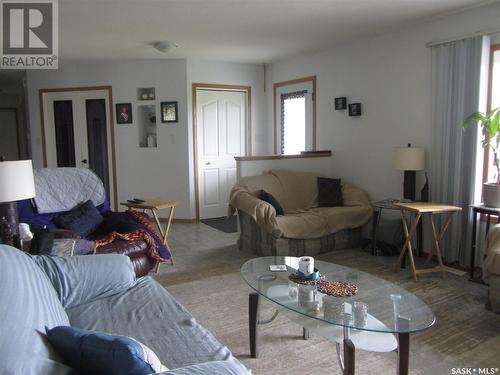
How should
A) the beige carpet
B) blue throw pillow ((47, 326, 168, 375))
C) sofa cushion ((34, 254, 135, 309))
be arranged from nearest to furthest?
blue throw pillow ((47, 326, 168, 375)) < sofa cushion ((34, 254, 135, 309)) < the beige carpet

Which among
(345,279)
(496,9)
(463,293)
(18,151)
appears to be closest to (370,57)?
(496,9)

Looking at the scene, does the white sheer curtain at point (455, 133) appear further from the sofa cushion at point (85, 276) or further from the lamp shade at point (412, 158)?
the sofa cushion at point (85, 276)

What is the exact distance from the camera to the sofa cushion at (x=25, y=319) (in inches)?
47.0

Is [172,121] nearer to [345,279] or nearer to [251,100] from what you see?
[251,100]

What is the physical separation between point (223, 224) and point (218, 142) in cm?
129

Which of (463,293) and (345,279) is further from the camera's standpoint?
(463,293)

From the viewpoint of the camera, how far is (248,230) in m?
4.43

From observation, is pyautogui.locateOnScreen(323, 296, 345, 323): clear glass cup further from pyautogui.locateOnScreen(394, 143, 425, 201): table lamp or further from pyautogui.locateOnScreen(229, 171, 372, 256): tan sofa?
pyautogui.locateOnScreen(394, 143, 425, 201): table lamp

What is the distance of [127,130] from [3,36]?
232cm

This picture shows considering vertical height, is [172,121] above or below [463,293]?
above

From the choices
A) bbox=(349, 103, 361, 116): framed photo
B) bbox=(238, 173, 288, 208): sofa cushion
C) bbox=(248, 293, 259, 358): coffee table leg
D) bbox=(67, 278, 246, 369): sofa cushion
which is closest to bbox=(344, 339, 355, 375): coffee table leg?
bbox=(67, 278, 246, 369): sofa cushion

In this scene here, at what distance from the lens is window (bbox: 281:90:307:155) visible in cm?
586

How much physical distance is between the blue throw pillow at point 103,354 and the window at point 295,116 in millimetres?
4657

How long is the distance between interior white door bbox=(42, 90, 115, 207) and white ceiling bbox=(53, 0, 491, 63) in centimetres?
71
